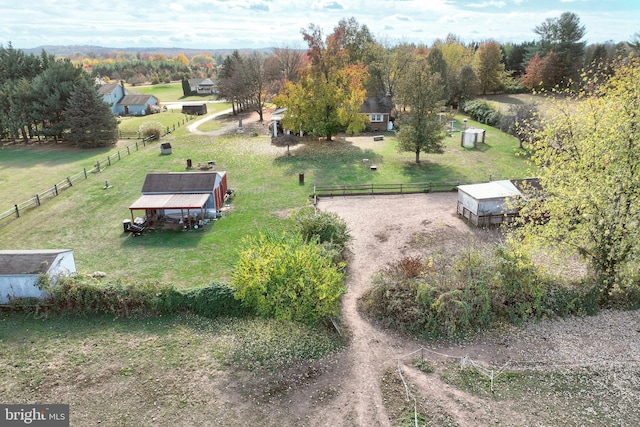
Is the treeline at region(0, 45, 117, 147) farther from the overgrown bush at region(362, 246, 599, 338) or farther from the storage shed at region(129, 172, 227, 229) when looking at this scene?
the overgrown bush at region(362, 246, 599, 338)

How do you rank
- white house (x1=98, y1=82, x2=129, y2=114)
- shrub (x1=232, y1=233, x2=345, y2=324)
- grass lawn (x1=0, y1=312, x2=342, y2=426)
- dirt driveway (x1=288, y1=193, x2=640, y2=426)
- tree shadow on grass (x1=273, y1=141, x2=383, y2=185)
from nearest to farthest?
dirt driveway (x1=288, y1=193, x2=640, y2=426) → grass lawn (x1=0, y1=312, x2=342, y2=426) → shrub (x1=232, y1=233, x2=345, y2=324) → tree shadow on grass (x1=273, y1=141, x2=383, y2=185) → white house (x1=98, y1=82, x2=129, y2=114)

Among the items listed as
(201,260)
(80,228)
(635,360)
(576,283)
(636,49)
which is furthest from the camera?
(636,49)

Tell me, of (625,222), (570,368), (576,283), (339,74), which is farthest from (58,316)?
(339,74)

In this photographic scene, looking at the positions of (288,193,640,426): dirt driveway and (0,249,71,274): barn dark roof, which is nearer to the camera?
Result: (288,193,640,426): dirt driveway

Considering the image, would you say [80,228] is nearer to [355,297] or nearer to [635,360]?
[355,297]

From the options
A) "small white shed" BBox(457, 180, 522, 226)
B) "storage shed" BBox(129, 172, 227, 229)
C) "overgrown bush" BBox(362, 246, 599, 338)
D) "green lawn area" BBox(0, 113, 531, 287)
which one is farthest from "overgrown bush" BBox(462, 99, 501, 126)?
"overgrown bush" BBox(362, 246, 599, 338)

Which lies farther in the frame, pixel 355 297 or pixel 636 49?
pixel 636 49

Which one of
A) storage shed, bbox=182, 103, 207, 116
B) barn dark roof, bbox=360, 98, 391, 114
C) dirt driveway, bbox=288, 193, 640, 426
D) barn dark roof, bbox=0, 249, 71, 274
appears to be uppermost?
barn dark roof, bbox=360, 98, 391, 114

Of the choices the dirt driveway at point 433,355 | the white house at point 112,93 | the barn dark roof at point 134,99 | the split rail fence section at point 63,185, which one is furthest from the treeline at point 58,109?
the dirt driveway at point 433,355
